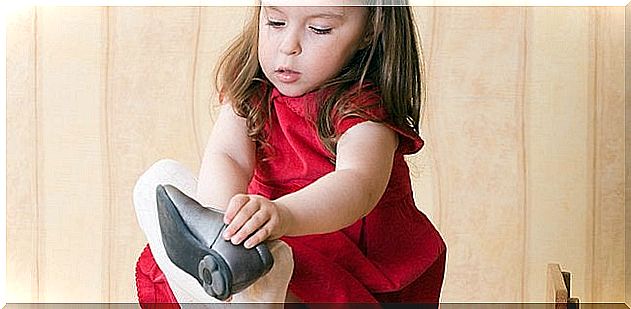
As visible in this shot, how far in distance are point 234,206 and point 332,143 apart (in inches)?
5.3

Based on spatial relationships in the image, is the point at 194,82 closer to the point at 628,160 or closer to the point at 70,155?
the point at 70,155

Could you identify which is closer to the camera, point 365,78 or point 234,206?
point 234,206

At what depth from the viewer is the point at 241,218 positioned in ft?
2.97

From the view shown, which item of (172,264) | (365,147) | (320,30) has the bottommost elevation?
(172,264)

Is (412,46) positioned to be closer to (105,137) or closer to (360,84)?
(360,84)

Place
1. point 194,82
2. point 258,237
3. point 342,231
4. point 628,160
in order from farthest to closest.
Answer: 1. point 628,160
2. point 194,82
3. point 342,231
4. point 258,237

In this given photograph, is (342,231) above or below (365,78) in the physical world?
below

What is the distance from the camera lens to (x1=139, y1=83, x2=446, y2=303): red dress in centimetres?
98

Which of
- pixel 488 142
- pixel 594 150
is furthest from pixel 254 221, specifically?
pixel 594 150

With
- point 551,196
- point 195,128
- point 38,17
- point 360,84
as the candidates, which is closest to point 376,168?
point 360,84

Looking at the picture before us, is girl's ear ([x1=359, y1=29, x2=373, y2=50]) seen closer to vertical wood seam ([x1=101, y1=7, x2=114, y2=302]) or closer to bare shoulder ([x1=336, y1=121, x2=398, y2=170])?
bare shoulder ([x1=336, y1=121, x2=398, y2=170])

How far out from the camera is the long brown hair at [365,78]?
1.03 metres

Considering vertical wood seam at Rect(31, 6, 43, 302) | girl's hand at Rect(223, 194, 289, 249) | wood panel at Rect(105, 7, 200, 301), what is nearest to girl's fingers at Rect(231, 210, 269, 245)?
girl's hand at Rect(223, 194, 289, 249)

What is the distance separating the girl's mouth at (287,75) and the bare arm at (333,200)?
0.08 m
